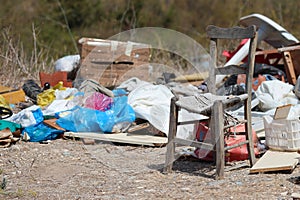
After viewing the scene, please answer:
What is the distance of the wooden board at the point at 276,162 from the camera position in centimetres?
492

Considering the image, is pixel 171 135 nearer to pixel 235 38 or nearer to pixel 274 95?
pixel 235 38

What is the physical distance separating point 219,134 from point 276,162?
25.9 inches

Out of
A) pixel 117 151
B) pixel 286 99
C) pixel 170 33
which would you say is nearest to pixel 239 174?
pixel 117 151

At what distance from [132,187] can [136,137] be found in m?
1.63

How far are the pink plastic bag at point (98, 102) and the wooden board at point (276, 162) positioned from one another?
7.38ft

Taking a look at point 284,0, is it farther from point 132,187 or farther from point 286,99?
point 132,187

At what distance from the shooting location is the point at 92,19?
18.9 m

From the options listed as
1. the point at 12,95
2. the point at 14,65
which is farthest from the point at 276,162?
the point at 14,65

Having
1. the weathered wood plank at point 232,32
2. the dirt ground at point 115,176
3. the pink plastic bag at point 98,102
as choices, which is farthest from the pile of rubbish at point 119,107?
the weathered wood plank at point 232,32

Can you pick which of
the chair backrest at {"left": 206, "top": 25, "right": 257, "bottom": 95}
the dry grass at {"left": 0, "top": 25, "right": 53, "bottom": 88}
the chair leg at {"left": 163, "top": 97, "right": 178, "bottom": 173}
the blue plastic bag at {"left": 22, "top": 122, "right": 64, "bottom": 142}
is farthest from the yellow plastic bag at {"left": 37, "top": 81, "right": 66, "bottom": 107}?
the chair leg at {"left": 163, "top": 97, "right": 178, "bottom": 173}

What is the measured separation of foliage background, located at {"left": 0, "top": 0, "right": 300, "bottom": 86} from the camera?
10.0 m

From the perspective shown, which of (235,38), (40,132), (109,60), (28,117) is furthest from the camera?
(109,60)

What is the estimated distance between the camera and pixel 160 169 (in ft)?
17.5

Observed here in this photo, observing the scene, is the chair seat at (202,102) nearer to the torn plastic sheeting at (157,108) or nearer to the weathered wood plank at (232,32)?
the weathered wood plank at (232,32)
